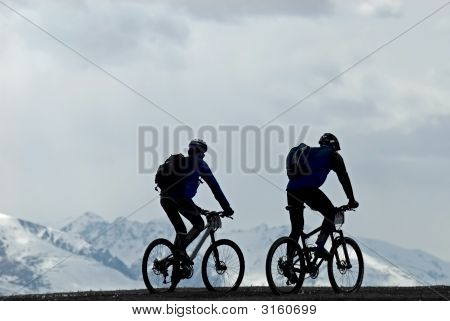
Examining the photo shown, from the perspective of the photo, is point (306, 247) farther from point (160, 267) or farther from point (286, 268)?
point (160, 267)

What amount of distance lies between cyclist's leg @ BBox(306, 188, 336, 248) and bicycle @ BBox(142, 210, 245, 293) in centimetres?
176

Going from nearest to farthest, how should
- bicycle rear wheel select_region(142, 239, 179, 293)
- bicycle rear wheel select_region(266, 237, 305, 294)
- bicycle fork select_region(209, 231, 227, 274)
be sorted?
1. bicycle rear wheel select_region(266, 237, 305, 294)
2. bicycle fork select_region(209, 231, 227, 274)
3. bicycle rear wheel select_region(142, 239, 179, 293)

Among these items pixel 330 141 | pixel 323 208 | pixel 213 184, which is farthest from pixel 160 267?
pixel 330 141

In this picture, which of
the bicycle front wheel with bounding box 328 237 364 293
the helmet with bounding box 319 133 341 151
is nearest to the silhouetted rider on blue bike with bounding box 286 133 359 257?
the helmet with bounding box 319 133 341 151

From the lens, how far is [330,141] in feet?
70.7

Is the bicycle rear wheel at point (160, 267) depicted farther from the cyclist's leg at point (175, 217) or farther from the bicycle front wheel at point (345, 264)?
the bicycle front wheel at point (345, 264)

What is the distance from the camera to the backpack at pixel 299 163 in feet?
70.2

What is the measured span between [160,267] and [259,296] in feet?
7.76

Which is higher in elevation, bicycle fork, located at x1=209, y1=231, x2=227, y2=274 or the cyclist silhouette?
the cyclist silhouette

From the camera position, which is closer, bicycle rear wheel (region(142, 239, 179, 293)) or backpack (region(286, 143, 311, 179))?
backpack (region(286, 143, 311, 179))

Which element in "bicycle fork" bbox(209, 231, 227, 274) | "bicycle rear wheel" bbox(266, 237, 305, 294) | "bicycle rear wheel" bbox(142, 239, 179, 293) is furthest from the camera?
"bicycle rear wheel" bbox(142, 239, 179, 293)

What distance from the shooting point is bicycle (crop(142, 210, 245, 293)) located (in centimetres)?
2203

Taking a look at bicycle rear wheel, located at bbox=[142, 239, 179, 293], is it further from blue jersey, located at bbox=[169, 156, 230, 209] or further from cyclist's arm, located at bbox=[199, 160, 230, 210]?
cyclist's arm, located at bbox=[199, 160, 230, 210]
